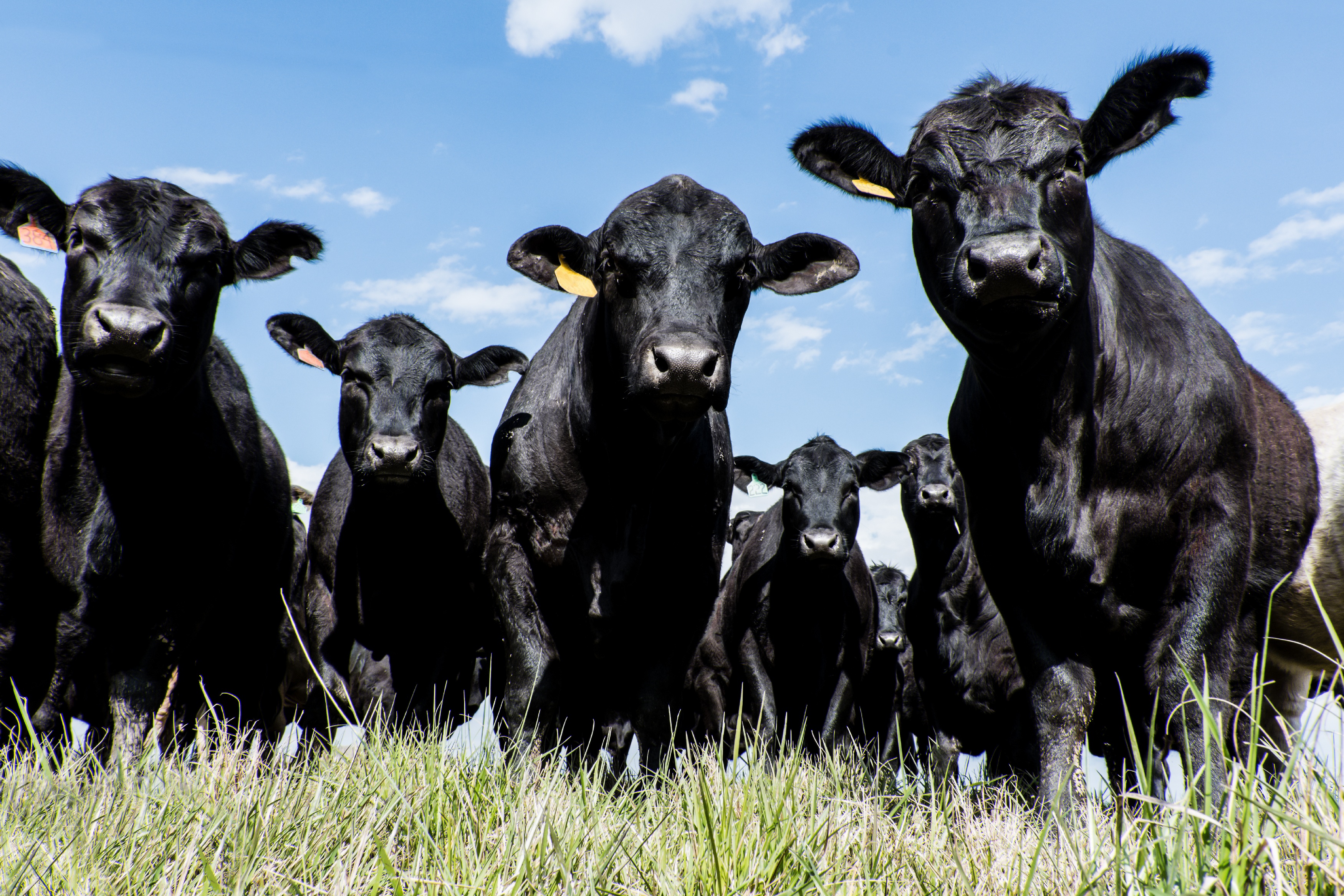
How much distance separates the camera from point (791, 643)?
8156 millimetres

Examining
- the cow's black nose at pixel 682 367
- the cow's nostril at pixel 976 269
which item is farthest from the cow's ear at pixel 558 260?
the cow's nostril at pixel 976 269

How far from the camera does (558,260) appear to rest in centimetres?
498

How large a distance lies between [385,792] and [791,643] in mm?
5392

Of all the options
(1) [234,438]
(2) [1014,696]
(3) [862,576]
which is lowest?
(2) [1014,696]

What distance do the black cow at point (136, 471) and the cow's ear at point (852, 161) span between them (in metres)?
2.68

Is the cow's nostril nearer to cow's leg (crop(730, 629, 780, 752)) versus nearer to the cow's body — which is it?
the cow's body

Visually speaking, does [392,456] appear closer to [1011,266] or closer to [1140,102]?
[1011,266]

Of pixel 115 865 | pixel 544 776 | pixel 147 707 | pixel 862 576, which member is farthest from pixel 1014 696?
pixel 115 865

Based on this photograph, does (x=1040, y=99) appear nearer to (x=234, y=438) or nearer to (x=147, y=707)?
(x=234, y=438)

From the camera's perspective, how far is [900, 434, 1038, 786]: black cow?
8367 mm

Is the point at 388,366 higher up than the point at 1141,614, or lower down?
higher up

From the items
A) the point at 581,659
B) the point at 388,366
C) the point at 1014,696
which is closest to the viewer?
the point at 581,659

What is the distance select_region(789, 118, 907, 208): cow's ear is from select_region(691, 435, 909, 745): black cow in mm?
3428

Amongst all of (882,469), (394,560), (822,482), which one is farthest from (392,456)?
(882,469)
